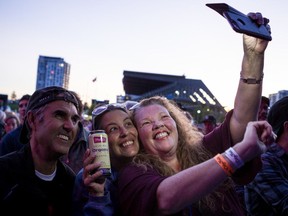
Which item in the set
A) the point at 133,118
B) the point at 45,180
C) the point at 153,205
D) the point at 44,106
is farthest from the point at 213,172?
the point at 44,106

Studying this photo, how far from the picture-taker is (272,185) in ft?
8.90

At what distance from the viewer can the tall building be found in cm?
14438

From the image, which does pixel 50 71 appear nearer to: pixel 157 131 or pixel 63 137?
pixel 63 137

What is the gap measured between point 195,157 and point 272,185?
26.5 inches

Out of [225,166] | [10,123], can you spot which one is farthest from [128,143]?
[10,123]

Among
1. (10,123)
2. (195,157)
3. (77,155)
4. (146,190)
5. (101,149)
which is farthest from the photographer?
(10,123)

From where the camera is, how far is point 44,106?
275 centimetres

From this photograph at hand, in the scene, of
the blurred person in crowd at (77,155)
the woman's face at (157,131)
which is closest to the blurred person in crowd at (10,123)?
the blurred person in crowd at (77,155)

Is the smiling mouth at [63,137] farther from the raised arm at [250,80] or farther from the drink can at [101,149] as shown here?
the raised arm at [250,80]

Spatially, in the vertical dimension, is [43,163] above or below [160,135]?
below

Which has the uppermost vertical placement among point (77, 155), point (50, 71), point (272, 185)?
point (50, 71)

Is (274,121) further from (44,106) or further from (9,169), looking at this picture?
(9,169)

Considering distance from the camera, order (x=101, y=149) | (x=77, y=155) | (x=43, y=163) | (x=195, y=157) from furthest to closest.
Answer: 1. (x=77, y=155)
2. (x=195, y=157)
3. (x=43, y=163)
4. (x=101, y=149)

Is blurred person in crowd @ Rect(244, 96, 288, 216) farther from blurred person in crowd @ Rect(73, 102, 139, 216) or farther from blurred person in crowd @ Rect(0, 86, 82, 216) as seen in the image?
blurred person in crowd @ Rect(0, 86, 82, 216)
